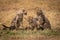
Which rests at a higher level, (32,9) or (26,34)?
(32,9)

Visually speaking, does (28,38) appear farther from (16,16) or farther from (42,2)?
(42,2)

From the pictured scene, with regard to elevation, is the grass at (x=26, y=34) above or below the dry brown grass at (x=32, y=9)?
below

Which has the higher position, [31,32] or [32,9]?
[32,9]

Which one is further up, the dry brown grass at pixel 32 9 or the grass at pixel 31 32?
the dry brown grass at pixel 32 9

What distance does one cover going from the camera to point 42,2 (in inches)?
159

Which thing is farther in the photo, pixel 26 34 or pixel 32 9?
pixel 32 9

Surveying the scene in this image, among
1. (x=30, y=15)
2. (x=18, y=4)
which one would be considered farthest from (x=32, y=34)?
(x=18, y=4)

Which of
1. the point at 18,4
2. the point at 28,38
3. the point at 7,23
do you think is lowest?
the point at 28,38

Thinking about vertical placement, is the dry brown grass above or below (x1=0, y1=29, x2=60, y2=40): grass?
above

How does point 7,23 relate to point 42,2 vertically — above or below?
below

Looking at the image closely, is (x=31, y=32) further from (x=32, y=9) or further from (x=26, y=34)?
(x=32, y=9)

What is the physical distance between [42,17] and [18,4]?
497mm

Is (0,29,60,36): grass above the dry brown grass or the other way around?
the other way around

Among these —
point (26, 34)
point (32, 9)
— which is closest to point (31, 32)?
point (26, 34)
